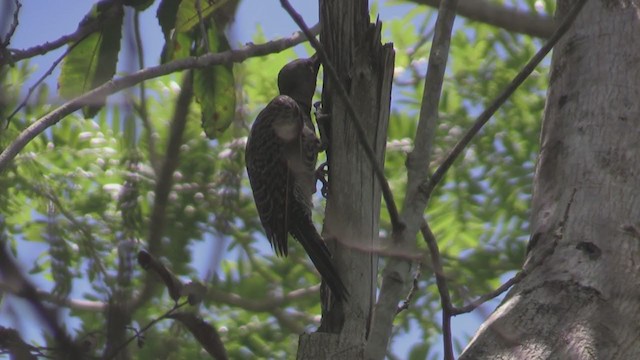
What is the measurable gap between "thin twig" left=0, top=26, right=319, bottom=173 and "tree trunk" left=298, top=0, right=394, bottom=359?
0.55 metres

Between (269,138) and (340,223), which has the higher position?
(269,138)

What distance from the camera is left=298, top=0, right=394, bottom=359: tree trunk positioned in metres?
3.38

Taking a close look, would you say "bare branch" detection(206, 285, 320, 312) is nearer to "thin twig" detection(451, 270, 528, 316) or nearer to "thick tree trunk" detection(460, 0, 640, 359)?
"thick tree trunk" detection(460, 0, 640, 359)

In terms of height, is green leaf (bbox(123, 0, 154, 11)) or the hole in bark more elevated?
green leaf (bbox(123, 0, 154, 11))

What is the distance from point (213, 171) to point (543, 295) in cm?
338

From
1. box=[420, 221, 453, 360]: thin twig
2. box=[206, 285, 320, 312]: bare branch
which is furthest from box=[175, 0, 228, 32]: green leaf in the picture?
box=[420, 221, 453, 360]: thin twig

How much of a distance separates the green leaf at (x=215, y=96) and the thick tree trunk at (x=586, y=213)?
5.87 feet

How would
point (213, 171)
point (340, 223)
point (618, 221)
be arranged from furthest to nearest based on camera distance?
point (213, 171) → point (340, 223) → point (618, 221)

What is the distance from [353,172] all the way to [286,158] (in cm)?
199

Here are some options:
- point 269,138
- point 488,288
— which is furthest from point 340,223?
point 488,288

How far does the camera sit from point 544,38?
6.35 metres

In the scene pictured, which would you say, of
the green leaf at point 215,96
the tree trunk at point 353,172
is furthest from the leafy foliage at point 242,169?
the tree trunk at point 353,172

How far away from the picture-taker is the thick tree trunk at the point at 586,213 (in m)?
3.06

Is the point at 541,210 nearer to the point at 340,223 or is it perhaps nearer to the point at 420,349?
the point at 340,223
